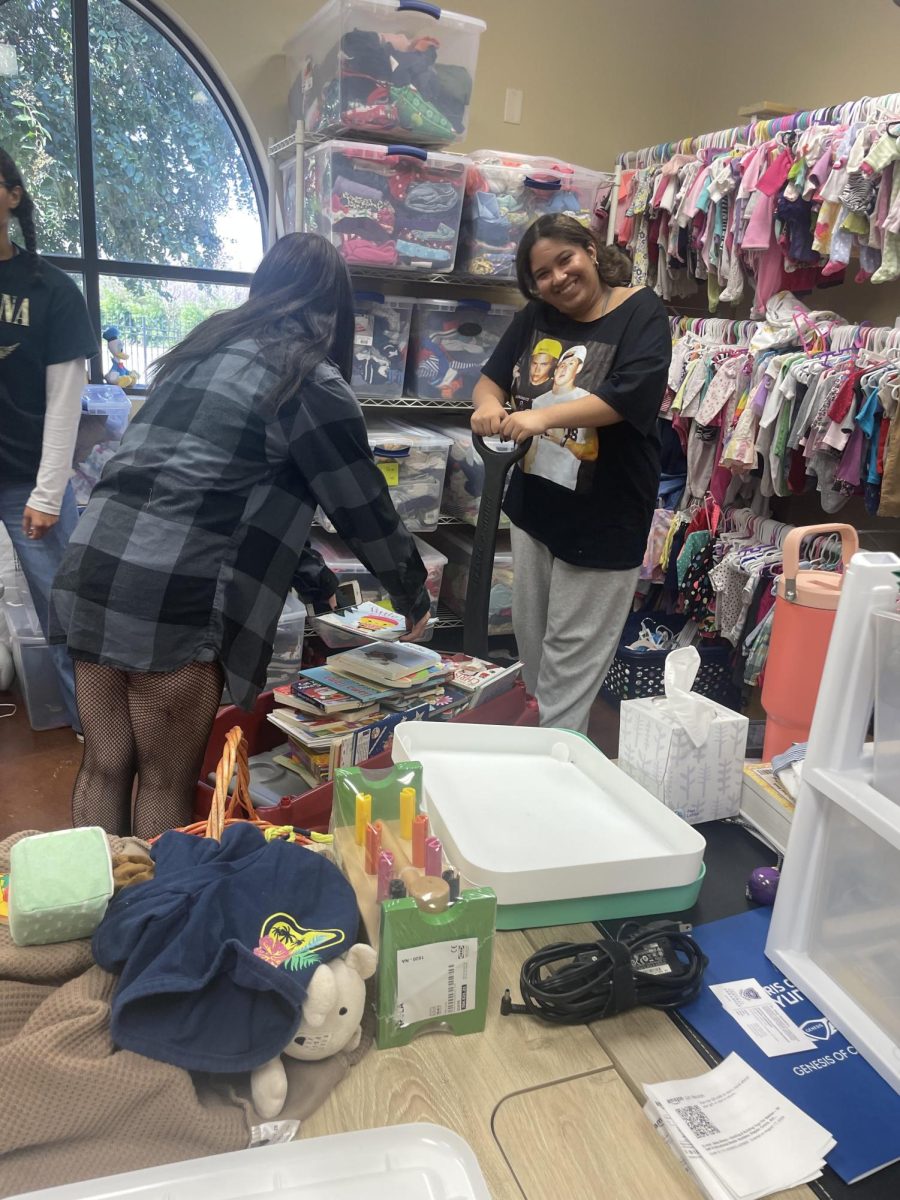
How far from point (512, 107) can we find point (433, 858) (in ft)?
11.5

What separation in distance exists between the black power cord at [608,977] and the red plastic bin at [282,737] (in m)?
0.72

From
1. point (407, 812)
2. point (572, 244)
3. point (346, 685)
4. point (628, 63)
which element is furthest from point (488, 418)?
point (628, 63)

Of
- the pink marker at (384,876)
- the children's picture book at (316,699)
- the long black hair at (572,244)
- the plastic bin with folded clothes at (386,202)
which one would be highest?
the plastic bin with folded clothes at (386,202)

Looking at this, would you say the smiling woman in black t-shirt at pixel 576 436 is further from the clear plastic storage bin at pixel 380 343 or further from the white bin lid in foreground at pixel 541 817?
the clear plastic storage bin at pixel 380 343

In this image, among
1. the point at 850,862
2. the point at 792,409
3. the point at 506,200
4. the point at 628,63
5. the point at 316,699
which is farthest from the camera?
the point at 628,63

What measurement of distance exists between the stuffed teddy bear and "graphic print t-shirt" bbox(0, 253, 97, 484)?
2085 mm

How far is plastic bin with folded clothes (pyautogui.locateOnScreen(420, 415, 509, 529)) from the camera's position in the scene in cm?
326

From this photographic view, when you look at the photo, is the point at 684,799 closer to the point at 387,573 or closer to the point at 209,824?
the point at 209,824

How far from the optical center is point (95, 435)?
3.05 meters

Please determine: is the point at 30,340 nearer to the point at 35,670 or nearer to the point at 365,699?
the point at 35,670

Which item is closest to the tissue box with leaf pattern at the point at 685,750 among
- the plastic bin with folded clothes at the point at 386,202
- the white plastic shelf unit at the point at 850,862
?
the white plastic shelf unit at the point at 850,862

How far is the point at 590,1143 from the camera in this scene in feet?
2.43

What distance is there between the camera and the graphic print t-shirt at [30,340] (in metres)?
2.31

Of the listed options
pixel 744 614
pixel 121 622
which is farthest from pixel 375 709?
pixel 744 614
